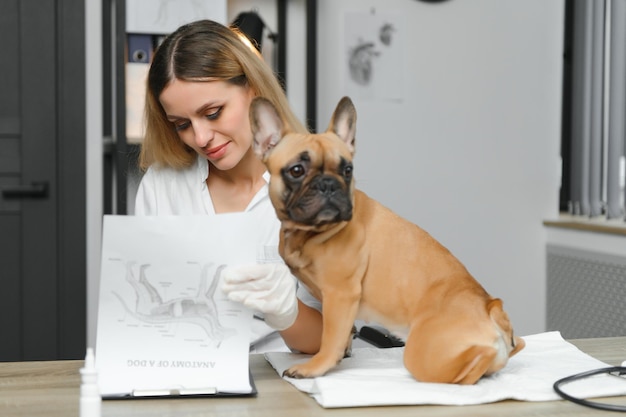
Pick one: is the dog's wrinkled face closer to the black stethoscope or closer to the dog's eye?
the dog's eye

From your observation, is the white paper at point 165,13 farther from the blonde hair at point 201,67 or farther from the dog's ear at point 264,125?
the dog's ear at point 264,125

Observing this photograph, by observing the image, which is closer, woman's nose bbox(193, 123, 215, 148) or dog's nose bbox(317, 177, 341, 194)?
dog's nose bbox(317, 177, 341, 194)

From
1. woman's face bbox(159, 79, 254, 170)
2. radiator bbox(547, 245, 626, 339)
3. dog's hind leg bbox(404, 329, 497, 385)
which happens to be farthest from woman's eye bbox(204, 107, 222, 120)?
radiator bbox(547, 245, 626, 339)

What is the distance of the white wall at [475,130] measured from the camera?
3.16m

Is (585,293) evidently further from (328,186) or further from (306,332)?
(328,186)

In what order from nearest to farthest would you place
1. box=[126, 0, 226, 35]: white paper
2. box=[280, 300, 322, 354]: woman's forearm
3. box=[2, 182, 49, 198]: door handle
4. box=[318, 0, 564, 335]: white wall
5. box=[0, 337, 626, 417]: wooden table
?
box=[0, 337, 626, 417]: wooden table
box=[280, 300, 322, 354]: woman's forearm
box=[126, 0, 226, 35]: white paper
box=[2, 182, 49, 198]: door handle
box=[318, 0, 564, 335]: white wall

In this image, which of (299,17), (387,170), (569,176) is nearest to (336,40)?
(299,17)

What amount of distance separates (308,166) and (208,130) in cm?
49

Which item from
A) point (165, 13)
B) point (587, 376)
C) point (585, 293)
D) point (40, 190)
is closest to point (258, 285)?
point (587, 376)

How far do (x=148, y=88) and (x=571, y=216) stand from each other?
2276 mm

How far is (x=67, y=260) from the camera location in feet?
9.87

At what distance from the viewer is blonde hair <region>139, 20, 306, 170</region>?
5.09 ft

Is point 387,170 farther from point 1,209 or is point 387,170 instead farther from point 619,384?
point 619,384

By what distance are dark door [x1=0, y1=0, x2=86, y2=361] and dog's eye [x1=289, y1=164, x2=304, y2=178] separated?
80.8 inches
